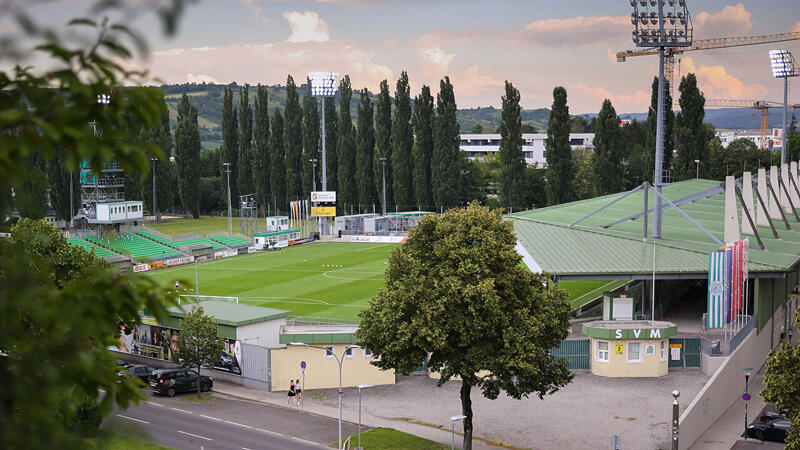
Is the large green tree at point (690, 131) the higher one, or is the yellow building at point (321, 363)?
the large green tree at point (690, 131)

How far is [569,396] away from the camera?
3781 cm

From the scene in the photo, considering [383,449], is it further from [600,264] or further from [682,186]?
[682,186]

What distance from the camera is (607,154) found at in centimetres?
11369

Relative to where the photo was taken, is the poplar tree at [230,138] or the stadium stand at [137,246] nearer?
the stadium stand at [137,246]

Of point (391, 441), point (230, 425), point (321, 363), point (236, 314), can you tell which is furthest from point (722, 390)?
point (236, 314)

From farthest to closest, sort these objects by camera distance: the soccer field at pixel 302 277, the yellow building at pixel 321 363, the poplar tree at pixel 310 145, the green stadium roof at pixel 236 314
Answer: the poplar tree at pixel 310 145, the soccer field at pixel 302 277, the green stadium roof at pixel 236 314, the yellow building at pixel 321 363

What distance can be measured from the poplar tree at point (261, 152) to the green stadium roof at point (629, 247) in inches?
2986

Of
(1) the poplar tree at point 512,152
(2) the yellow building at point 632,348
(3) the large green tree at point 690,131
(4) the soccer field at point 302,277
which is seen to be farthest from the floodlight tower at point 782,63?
(2) the yellow building at point 632,348

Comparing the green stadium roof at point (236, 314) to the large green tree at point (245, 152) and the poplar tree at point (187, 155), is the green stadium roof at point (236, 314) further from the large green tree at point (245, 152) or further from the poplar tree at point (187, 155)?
the large green tree at point (245, 152)

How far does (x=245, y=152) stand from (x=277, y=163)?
6334 millimetres

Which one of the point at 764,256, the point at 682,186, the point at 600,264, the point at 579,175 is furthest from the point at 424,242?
the point at 579,175

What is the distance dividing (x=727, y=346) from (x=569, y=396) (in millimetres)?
9484

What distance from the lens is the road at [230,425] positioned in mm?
31875

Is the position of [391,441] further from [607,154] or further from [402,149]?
[402,149]
